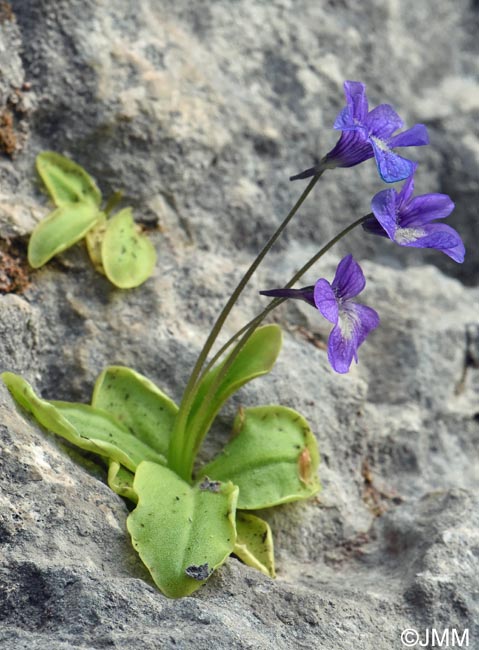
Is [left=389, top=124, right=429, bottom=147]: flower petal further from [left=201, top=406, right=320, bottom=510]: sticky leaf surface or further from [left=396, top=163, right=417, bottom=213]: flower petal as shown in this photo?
[left=201, top=406, right=320, bottom=510]: sticky leaf surface

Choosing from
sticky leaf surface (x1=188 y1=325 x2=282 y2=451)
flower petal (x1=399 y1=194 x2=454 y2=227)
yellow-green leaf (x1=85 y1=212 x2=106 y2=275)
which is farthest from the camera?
yellow-green leaf (x1=85 y1=212 x2=106 y2=275)

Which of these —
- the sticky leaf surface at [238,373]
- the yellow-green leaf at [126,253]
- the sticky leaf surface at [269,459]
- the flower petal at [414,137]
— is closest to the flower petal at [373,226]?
the flower petal at [414,137]

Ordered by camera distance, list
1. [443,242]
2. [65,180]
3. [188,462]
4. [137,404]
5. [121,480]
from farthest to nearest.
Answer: [65,180]
[137,404]
[188,462]
[121,480]
[443,242]

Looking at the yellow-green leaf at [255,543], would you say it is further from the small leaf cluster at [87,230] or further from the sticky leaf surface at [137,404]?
the small leaf cluster at [87,230]

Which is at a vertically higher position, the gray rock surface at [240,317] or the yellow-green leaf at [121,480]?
the gray rock surface at [240,317]

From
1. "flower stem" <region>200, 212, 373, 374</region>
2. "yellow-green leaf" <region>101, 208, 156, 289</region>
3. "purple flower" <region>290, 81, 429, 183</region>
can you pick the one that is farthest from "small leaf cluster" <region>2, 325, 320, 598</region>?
"purple flower" <region>290, 81, 429, 183</region>

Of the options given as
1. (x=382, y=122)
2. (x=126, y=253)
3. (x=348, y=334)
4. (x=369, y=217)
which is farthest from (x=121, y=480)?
(x=382, y=122)

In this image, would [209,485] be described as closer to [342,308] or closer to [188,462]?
[188,462]
